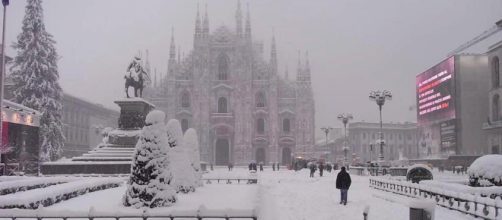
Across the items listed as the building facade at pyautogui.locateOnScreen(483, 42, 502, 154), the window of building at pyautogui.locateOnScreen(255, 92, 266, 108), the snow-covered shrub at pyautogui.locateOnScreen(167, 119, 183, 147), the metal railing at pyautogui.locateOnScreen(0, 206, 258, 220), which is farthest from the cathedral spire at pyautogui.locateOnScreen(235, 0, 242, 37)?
the metal railing at pyautogui.locateOnScreen(0, 206, 258, 220)

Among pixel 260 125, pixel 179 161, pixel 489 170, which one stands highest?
pixel 260 125

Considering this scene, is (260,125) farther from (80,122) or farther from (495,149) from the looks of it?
(495,149)

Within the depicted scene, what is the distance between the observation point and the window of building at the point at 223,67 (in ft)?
262

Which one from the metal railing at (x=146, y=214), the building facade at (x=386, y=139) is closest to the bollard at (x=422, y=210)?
the metal railing at (x=146, y=214)

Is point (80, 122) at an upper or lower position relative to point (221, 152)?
upper

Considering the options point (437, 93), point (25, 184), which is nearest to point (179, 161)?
point (25, 184)

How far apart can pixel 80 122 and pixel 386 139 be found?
226 ft

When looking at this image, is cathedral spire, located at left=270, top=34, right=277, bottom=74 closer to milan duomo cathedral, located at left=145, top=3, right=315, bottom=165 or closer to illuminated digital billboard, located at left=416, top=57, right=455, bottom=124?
milan duomo cathedral, located at left=145, top=3, right=315, bottom=165

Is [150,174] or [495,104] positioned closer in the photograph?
[150,174]

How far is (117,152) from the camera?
91.5ft

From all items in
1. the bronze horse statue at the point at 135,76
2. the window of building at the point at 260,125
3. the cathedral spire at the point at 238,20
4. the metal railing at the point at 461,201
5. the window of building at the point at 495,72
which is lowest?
the metal railing at the point at 461,201

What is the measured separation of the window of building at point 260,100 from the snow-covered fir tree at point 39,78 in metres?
37.2

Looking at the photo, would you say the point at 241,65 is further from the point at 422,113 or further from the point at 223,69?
the point at 422,113

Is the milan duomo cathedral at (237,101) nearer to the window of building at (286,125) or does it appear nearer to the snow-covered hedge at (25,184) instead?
the window of building at (286,125)
